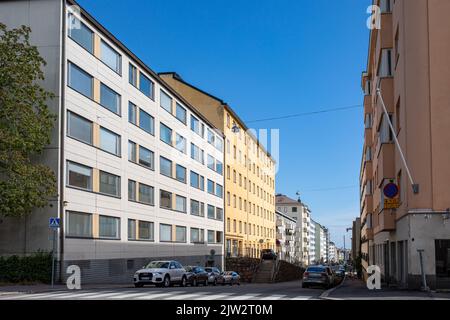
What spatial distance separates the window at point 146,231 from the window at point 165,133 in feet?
27.6

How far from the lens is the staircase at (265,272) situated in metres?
62.8

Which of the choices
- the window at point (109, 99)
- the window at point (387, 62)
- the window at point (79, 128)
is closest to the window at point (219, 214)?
the window at point (109, 99)

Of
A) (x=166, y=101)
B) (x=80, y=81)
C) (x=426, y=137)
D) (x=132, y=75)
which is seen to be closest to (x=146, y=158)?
(x=132, y=75)

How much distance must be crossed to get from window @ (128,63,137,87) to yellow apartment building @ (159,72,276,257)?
2538 centimetres

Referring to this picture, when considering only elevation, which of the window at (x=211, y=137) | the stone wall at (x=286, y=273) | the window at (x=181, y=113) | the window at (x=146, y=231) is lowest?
the stone wall at (x=286, y=273)

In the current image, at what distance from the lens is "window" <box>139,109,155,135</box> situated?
4678 centimetres

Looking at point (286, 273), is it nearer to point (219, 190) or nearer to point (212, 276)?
point (219, 190)

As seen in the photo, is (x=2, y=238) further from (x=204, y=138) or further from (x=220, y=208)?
(x=220, y=208)

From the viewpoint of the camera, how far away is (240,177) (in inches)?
3253

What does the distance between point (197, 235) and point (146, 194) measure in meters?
16.0

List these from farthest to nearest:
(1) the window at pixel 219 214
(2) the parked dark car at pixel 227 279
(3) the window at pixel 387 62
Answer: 1. (1) the window at pixel 219 214
2. (2) the parked dark car at pixel 227 279
3. (3) the window at pixel 387 62

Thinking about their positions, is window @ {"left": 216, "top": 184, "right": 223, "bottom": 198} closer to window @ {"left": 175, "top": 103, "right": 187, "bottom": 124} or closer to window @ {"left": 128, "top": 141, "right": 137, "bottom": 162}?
window @ {"left": 175, "top": 103, "right": 187, "bottom": 124}

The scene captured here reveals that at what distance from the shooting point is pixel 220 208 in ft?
237

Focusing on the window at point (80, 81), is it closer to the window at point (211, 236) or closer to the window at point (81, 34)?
the window at point (81, 34)
